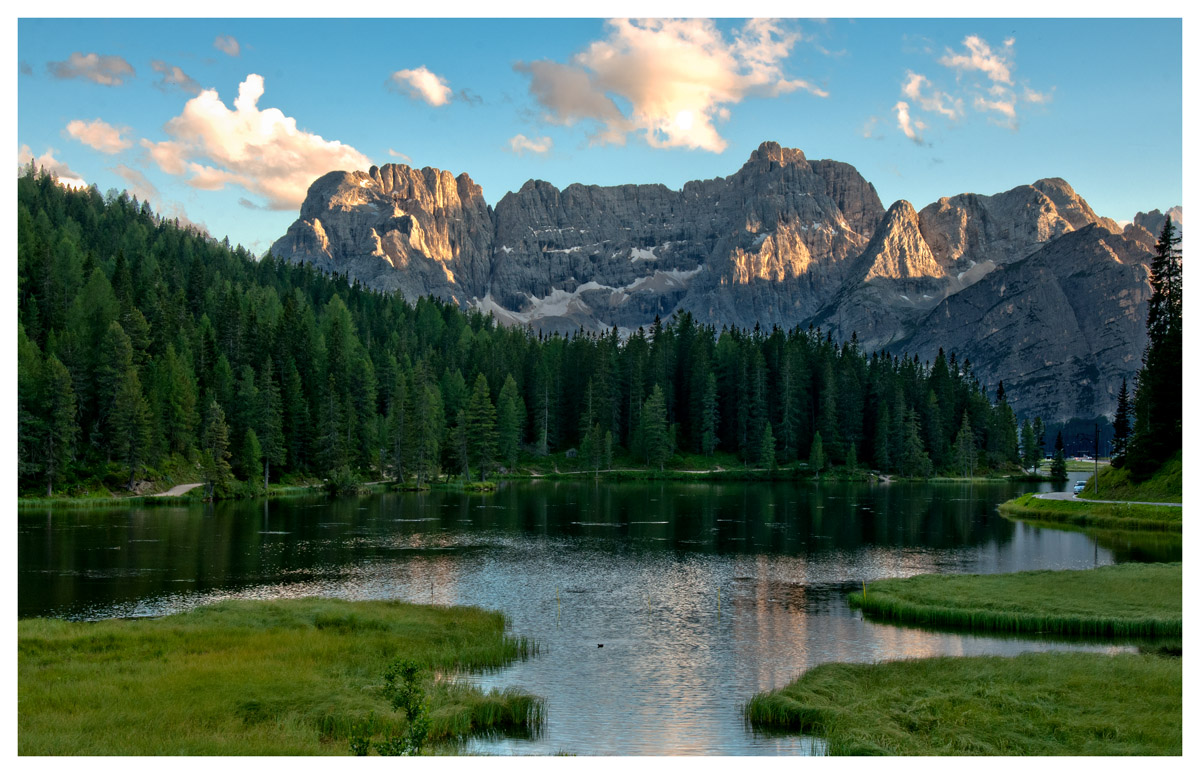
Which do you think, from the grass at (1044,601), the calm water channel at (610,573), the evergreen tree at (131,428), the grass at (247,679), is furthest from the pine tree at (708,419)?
the grass at (247,679)

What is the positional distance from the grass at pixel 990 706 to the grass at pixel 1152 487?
71.1 metres

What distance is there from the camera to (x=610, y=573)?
211 feet

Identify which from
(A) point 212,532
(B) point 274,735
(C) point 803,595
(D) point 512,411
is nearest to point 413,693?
(B) point 274,735

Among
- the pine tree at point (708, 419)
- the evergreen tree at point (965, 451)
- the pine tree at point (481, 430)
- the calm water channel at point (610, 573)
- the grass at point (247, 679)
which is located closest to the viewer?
the grass at point (247, 679)

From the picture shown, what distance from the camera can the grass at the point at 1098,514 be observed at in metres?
89.4

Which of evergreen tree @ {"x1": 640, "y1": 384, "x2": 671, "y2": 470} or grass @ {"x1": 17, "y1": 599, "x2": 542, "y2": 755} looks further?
evergreen tree @ {"x1": 640, "y1": 384, "x2": 671, "y2": 470}

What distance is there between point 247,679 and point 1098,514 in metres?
93.3

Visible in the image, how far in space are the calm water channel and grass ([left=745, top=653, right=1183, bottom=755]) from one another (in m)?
1.80

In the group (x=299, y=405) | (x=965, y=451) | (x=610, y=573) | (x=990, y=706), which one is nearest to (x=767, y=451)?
(x=965, y=451)

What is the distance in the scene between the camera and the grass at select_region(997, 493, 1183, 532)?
89375mm

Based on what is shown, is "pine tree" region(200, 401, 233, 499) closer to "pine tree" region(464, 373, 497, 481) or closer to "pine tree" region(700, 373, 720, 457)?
"pine tree" region(464, 373, 497, 481)

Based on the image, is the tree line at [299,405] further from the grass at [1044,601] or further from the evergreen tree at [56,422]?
the grass at [1044,601]

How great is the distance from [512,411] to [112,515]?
88684mm

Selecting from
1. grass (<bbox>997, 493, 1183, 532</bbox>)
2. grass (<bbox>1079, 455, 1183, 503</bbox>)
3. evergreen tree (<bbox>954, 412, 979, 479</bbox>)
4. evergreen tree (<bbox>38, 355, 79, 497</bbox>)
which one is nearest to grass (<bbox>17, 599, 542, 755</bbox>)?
grass (<bbox>997, 493, 1183, 532</bbox>)
